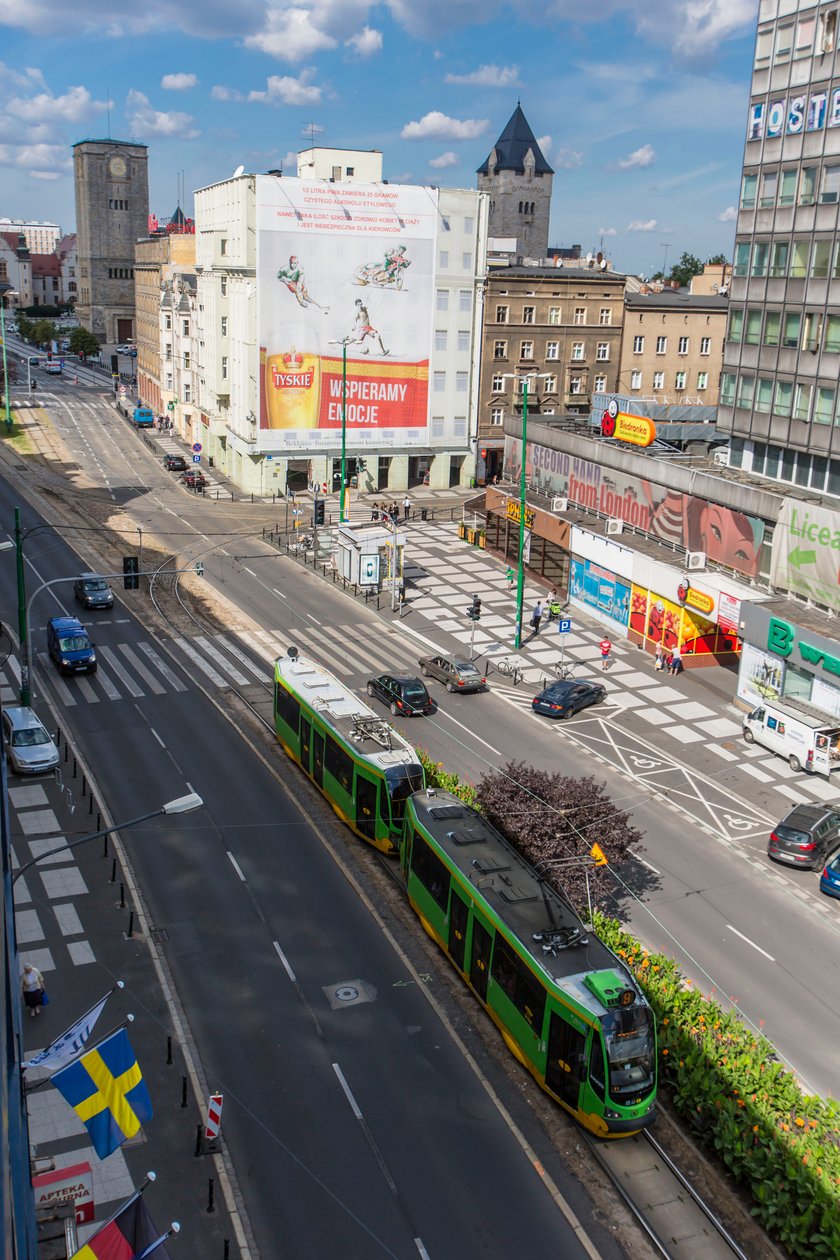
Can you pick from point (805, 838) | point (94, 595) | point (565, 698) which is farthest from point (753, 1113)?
point (94, 595)

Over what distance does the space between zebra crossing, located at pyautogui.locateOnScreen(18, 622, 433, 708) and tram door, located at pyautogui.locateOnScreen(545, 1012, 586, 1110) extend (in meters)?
29.1

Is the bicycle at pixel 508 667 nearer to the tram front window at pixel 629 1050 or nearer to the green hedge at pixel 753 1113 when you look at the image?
the green hedge at pixel 753 1113

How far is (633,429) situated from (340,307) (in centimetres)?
3344

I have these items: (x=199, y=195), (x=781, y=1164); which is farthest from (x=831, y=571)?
(x=199, y=195)

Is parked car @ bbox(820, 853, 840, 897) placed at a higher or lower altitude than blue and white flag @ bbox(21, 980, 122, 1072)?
lower

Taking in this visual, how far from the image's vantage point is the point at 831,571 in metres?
44.0

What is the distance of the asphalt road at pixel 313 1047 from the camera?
67.4 ft

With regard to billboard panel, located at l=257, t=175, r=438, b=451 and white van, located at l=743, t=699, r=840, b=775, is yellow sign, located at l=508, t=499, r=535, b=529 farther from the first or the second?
white van, located at l=743, t=699, r=840, b=775

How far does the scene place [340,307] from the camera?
279 feet

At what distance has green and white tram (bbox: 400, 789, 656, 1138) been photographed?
21.4 meters

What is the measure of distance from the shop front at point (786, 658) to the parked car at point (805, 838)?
8073 millimetres

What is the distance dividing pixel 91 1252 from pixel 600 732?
32.9 meters

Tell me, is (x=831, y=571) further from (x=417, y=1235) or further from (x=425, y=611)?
(x=417, y=1235)

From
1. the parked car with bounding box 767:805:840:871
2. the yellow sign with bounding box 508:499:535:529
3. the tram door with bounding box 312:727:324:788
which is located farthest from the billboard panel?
the parked car with bounding box 767:805:840:871
